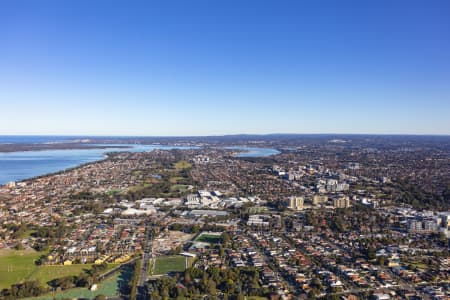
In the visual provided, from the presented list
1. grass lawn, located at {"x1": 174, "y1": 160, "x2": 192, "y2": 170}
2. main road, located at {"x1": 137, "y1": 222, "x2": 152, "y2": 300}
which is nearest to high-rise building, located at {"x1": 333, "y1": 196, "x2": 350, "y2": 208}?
main road, located at {"x1": 137, "y1": 222, "x2": 152, "y2": 300}

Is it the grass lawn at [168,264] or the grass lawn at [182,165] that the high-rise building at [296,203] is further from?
the grass lawn at [182,165]

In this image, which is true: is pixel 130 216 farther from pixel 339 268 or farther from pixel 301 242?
pixel 339 268

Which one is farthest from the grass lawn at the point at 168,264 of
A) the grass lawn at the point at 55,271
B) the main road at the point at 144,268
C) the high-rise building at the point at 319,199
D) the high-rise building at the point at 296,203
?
the high-rise building at the point at 319,199

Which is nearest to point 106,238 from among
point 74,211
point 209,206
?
point 74,211

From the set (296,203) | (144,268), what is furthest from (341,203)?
(144,268)

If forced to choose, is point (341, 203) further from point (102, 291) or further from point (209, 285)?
point (102, 291)

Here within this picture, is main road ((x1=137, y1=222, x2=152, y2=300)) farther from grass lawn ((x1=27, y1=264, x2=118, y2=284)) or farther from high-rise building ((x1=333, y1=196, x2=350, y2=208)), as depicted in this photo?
high-rise building ((x1=333, y1=196, x2=350, y2=208))

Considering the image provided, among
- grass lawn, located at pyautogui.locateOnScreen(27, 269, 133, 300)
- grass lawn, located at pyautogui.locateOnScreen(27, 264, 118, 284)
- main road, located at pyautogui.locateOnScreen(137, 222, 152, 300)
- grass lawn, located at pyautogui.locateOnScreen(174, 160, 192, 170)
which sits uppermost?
grass lawn, located at pyautogui.locateOnScreen(174, 160, 192, 170)
